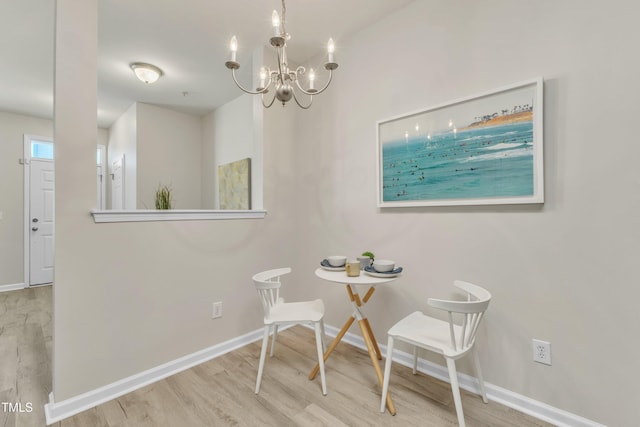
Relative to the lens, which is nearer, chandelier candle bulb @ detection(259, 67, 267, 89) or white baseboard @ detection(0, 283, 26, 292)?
chandelier candle bulb @ detection(259, 67, 267, 89)

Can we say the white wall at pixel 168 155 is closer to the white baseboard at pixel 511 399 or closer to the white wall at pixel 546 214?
the white wall at pixel 546 214

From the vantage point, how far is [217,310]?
7.38 feet

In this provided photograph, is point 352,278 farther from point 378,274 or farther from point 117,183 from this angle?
point 117,183

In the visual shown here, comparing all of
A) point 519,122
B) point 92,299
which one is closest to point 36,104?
point 92,299

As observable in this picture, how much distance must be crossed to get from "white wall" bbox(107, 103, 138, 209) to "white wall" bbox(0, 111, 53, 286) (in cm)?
121

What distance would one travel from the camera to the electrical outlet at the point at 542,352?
1512mm

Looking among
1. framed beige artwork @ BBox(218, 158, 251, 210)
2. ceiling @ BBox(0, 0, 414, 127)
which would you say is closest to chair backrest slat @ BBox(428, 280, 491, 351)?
ceiling @ BBox(0, 0, 414, 127)

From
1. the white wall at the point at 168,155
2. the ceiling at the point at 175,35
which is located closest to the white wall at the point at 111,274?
the ceiling at the point at 175,35

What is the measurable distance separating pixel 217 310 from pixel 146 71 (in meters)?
2.54

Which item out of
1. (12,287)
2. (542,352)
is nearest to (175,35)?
(542,352)

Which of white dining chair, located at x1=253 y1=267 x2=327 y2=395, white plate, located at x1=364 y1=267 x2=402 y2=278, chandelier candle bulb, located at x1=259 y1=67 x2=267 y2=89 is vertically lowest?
white dining chair, located at x1=253 y1=267 x2=327 y2=395

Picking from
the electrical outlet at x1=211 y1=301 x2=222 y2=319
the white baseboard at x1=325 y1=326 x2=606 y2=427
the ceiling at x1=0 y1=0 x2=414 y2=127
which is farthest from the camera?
the electrical outlet at x1=211 y1=301 x2=222 y2=319

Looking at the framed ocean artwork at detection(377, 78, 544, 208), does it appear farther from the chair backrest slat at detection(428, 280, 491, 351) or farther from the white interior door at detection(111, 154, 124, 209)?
the white interior door at detection(111, 154, 124, 209)

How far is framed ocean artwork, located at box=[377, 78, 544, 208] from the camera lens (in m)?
1.54
